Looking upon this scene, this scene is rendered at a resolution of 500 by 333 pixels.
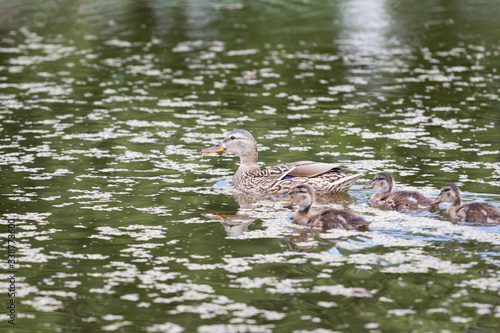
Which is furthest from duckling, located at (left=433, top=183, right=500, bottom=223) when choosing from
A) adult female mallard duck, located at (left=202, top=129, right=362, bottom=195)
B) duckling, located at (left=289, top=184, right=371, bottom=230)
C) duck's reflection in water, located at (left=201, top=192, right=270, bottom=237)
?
duck's reflection in water, located at (left=201, top=192, right=270, bottom=237)

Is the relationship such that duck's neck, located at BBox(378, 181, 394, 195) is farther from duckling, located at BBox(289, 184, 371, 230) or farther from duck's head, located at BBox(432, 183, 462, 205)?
duckling, located at BBox(289, 184, 371, 230)

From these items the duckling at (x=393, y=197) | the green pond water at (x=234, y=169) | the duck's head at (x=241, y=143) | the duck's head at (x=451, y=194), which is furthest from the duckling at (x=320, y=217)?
the duck's head at (x=241, y=143)

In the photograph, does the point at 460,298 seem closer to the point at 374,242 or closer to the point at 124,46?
the point at 374,242

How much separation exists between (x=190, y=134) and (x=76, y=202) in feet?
12.7

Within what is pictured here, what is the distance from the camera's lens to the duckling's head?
9.08m

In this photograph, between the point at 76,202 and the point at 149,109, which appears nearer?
the point at 76,202

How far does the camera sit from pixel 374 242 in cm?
809

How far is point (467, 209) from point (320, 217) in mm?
1474

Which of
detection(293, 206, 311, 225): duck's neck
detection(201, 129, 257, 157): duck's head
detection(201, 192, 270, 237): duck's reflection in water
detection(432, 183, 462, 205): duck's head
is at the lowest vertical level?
detection(201, 192, 270, 237): duck's reflection in water

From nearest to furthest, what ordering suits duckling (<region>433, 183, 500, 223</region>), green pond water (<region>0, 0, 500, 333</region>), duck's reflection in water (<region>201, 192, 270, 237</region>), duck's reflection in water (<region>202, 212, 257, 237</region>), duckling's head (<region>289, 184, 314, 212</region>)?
green pond water (<region>0, 0, 500, 333</region>), duckling (<region>433, 183, 500, 223</region>), duck's reflection in water (<region>202, 212, 257, 237</region>), duck's reflection in water (<region>201, 192, 270, 237</region>), duckling's head (<region>289, 184, 314, 212</region>)


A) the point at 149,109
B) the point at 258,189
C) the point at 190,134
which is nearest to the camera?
the point at 258,189

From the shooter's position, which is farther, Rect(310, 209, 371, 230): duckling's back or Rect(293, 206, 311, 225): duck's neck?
Rect(293, 206, 311, 225): duck's neck

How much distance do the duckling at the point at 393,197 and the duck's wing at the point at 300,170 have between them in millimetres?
789

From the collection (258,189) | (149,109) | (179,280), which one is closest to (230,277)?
(179,280)
